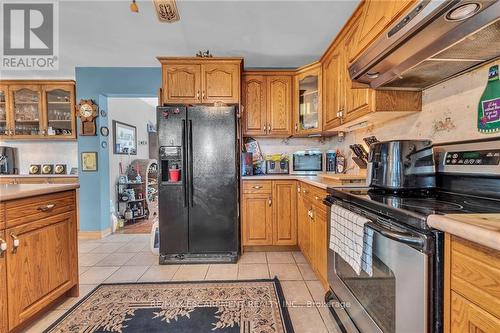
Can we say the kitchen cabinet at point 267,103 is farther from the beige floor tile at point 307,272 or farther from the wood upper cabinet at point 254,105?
the beige floor tile at point 307,272

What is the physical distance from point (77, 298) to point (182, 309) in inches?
35.6

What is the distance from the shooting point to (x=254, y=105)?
3.22m

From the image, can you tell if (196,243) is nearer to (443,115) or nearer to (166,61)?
(166,61)

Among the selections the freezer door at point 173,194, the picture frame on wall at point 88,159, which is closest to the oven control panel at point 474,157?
the freezer door at point 173,194

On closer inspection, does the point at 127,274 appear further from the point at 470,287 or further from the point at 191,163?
the point at 470,287

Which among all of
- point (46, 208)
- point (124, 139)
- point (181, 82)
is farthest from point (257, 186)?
point (124, 139)

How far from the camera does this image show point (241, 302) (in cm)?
189

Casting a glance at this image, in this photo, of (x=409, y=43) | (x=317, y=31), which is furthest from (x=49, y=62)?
(x=409, y=43)

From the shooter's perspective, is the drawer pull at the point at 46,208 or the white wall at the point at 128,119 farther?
the white wall at the point at 128,119

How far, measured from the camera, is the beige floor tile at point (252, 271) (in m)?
2.31

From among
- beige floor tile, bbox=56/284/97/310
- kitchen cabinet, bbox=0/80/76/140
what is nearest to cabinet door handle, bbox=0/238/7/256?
beige floor tile, bbox=56/284/97/310

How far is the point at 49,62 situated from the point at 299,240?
3.98 metres

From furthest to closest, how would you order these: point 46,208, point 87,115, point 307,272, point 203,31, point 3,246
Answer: point 87,115 < point 203,31 < point 307,272 < point 46,208 < point 3,246

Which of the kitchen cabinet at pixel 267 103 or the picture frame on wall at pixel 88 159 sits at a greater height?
the kitchen cabinet at pixel 267 103
